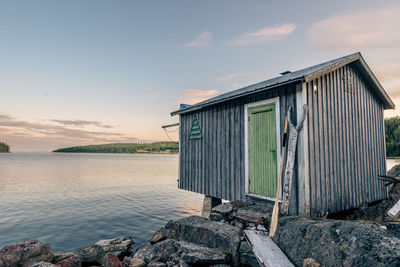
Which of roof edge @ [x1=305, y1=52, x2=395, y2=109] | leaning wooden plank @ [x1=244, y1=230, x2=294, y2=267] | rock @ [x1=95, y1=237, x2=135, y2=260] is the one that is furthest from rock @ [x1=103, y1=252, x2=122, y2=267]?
roof edge @ [x1=305, y1=52, x2=395, y2=109]

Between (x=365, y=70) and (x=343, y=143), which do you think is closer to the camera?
(x=343, y=143)

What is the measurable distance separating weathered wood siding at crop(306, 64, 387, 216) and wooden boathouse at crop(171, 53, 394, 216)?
0.09 feet

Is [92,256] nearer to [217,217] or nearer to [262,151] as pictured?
[217,217]

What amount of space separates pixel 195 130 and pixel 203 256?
6.11m

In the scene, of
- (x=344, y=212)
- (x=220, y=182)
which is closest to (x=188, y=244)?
(x=220, y=182)

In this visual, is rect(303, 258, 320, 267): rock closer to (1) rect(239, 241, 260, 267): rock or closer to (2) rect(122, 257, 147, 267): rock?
(1) rect(239, 241, 260, 267): rock

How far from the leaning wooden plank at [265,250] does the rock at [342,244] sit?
0.52 ft

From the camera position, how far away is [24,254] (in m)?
5.93

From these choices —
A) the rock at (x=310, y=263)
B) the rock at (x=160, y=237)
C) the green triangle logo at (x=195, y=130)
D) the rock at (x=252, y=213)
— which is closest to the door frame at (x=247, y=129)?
the rock at (x=252, y=213)

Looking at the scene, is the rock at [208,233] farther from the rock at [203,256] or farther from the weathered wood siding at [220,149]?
the weathered wood siding at [220,149]

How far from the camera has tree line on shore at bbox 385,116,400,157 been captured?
64.9 meters

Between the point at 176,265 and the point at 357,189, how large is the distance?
6.42m

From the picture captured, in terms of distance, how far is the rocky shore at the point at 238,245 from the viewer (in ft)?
9.52

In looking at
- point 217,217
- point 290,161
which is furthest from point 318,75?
point 217,217
